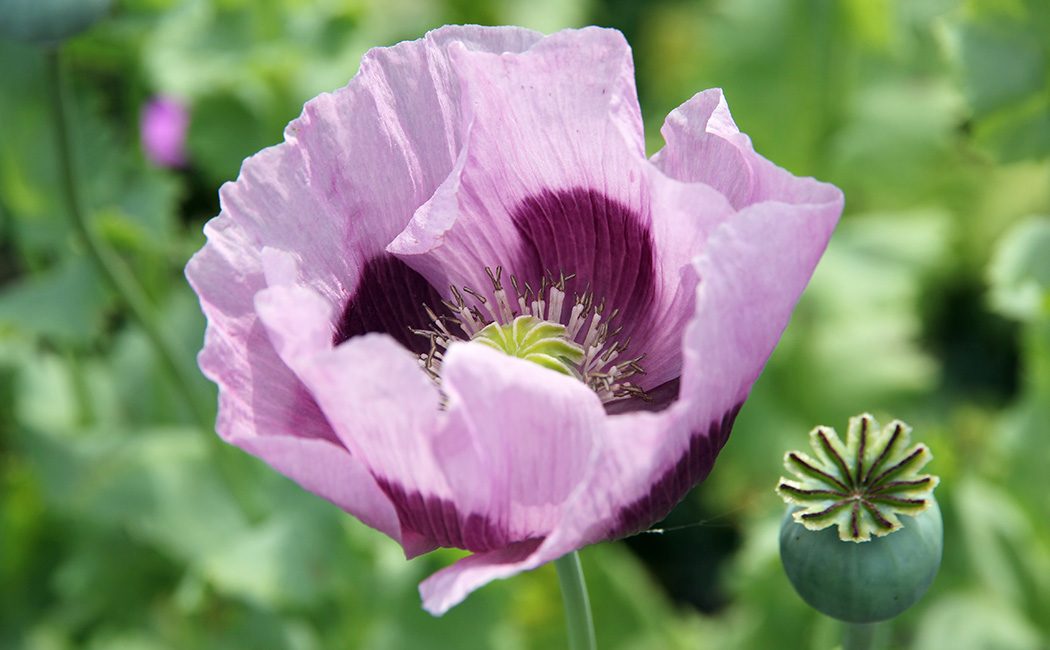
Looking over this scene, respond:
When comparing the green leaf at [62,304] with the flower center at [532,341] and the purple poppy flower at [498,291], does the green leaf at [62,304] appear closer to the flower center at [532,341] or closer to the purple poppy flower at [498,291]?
the purple poppy flower at [498,291]

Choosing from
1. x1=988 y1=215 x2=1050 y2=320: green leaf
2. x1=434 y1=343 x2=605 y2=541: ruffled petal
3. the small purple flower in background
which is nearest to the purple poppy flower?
x1=434 y1=343 x2=605 y2=541: ruffled petal

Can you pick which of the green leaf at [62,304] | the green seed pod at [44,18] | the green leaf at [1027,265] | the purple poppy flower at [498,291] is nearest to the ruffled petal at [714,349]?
the purple poppy flower at [498,291]

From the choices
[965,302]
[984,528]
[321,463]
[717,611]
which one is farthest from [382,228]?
[965,302]

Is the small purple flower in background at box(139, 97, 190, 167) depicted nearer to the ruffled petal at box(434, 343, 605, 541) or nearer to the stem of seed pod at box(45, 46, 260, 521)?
the stem of seed pod at box(45, 46, 260, 521)

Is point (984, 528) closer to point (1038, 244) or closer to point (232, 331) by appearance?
point (1038, 244)

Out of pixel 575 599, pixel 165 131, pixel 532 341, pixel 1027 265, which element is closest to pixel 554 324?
pixel 532 341
